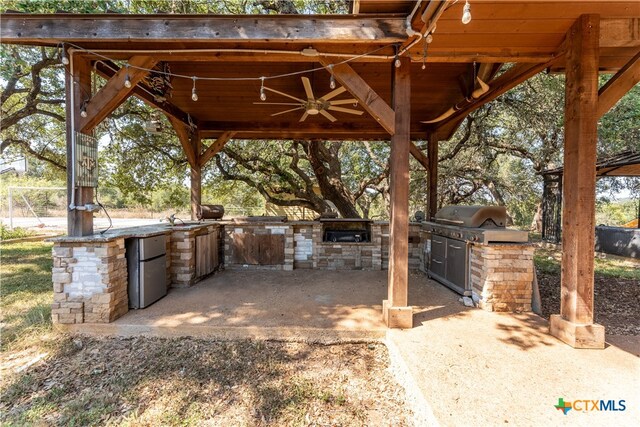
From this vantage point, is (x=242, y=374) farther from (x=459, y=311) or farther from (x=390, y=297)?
(x=459, y=311)

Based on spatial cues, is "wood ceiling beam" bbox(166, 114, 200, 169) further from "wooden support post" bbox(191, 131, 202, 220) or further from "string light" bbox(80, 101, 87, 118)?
"string light" bbox(80, 101, 87, 118)

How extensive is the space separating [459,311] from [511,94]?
6.04 m

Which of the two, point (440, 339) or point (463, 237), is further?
point (463, 237)

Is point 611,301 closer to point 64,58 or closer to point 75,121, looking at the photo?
point 75,121

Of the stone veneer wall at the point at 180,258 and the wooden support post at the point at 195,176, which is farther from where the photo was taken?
the wooden support post at the point at 195,176

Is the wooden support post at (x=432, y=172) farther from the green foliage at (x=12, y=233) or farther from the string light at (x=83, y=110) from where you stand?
the green foliage at (x=12, y=233)

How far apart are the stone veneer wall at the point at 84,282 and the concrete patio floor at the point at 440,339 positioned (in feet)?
0.55

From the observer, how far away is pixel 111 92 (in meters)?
2.93

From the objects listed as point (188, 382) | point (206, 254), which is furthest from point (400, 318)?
point (206, 254)

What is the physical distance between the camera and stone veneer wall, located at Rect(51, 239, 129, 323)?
287 cm

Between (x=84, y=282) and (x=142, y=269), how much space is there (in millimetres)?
530

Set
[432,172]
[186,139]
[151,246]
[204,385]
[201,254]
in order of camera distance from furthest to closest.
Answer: [432,172], [186,139], [201,254], [151,246], [204,385]

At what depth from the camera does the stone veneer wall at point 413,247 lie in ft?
17.7

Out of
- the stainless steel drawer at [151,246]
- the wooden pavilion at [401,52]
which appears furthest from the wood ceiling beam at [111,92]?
the stainless steel drawer at [151,246]
